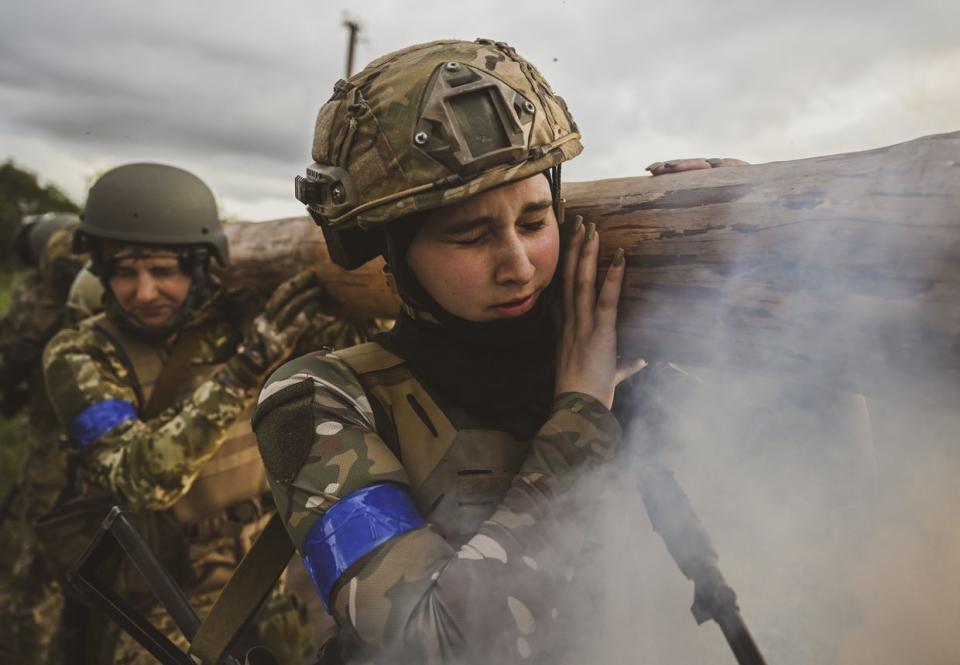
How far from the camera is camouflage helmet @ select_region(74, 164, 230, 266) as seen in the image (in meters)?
3.18

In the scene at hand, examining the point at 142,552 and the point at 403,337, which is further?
the point at 142,552

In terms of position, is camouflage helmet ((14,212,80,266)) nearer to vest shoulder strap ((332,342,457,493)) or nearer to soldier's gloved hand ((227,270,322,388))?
soldier's gloved hand ((227,270,322,388))

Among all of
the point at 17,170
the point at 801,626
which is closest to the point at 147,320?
the point at 801,626

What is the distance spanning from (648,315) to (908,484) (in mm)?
630

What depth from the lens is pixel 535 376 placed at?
1.55 m

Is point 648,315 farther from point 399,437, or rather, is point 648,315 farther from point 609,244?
point 399,437

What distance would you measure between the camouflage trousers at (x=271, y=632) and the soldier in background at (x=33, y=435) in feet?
3.97

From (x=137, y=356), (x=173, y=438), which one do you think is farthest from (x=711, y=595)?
(x=137, y=356)

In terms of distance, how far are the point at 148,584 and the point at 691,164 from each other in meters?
2.02

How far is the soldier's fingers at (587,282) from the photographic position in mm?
1507

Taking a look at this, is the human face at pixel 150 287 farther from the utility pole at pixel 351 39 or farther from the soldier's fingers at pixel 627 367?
the utility pole at pixel 351 39

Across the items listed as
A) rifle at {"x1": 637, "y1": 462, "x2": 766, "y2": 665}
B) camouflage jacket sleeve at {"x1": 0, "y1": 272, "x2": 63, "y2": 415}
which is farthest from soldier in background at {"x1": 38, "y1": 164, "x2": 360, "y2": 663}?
camouflage jacket sleeve at {"x1": 0, "y1": 272, "x2": 63, "y2": 415}

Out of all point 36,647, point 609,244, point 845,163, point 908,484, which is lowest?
point 36,647

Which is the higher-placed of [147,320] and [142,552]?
[147,320]
